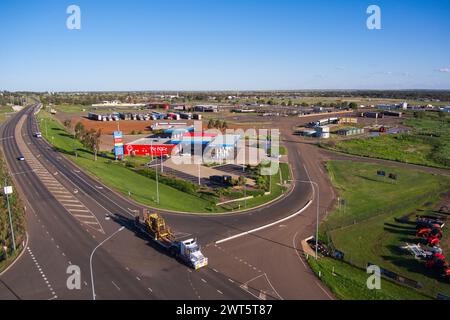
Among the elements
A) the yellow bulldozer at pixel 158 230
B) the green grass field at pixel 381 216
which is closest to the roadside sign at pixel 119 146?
the yellow bulldozer at pixel 158 230

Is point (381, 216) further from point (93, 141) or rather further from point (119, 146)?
point (93, 141)

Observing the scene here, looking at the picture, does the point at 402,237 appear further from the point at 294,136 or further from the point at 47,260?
the point at 294,136

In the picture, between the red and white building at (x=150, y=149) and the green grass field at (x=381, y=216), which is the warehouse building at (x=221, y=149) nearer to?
the red and white building at (x=150, y=149)

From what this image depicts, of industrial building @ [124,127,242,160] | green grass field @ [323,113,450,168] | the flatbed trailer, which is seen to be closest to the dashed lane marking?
the flatbed trailer

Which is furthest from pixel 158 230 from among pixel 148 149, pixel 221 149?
pixel 148 149

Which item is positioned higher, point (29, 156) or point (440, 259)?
point (29, 156)

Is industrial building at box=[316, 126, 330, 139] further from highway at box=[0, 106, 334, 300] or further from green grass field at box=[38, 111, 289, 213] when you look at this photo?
highway at box=[0, 106, 334, 300]
